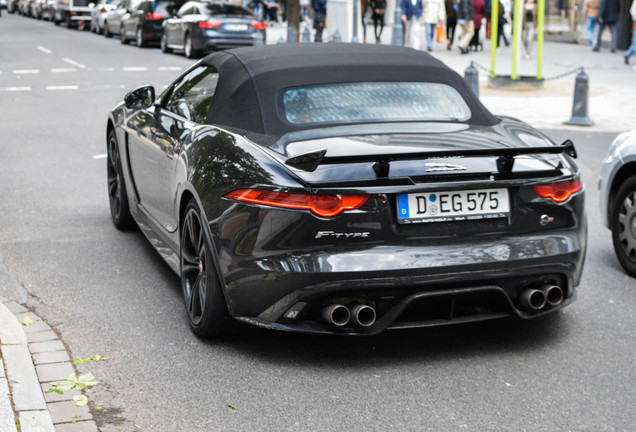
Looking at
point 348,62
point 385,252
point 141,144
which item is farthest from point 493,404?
point 141,144

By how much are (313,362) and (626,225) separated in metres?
2.74

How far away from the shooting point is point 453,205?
15.3 feet

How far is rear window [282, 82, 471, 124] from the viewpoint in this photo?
530cm

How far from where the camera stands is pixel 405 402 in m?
4.36

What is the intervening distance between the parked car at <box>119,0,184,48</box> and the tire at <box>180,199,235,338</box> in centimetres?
2770

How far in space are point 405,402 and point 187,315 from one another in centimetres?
151

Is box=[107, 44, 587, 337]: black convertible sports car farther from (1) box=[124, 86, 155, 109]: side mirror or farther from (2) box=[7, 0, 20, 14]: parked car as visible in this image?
(2) box=[7, 0, 20, 14]: parked car

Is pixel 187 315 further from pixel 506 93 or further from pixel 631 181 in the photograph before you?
pixel 506 93

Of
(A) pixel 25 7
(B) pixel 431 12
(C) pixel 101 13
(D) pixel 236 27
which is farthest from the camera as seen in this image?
(A) pixel 25 7

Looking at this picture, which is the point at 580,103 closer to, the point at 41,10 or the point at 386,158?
the point at 386,158

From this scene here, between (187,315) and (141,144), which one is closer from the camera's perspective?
(187,315)

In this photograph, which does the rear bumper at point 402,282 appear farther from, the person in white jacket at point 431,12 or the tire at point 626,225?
the person in white jacket at point 431,12

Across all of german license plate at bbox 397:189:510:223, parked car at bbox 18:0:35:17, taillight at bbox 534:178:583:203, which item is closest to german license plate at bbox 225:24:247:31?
taillight at bbox 534:178:583:203

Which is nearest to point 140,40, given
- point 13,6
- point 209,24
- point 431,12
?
point 209,24
